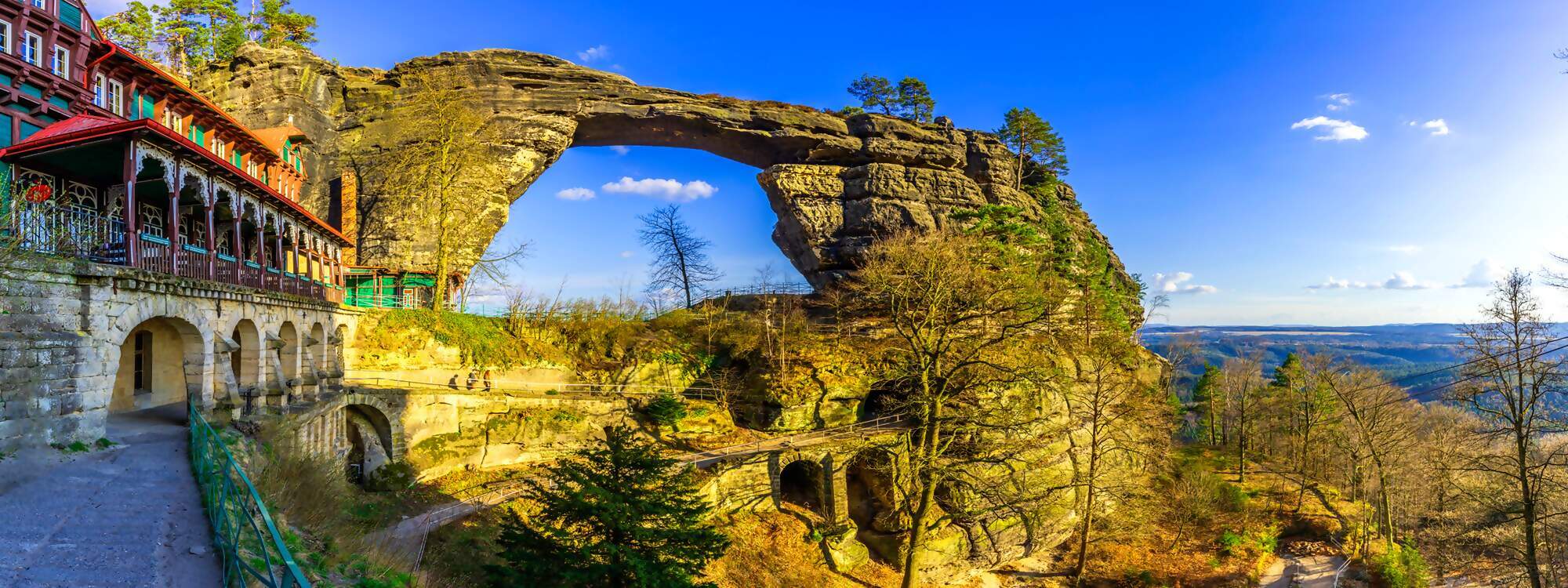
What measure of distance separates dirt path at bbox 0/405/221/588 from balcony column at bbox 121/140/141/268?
11.8 ft

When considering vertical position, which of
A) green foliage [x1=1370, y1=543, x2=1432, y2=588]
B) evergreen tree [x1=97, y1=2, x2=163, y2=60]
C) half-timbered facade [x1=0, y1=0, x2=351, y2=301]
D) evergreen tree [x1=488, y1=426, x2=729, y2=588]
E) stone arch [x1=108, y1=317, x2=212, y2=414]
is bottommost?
green foliage [x1=1370, y1=543, x2=1432, y2=588]

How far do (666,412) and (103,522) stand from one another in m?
17.0

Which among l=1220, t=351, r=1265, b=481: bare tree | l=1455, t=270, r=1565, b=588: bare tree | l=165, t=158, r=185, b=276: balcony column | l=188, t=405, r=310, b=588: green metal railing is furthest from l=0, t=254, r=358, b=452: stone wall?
l=1220, t=351, r=1265, b=481: bare tree

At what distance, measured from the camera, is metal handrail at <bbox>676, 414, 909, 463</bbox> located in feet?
68.9

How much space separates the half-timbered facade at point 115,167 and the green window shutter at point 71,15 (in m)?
0.03

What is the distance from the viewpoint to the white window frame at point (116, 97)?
16391 mm

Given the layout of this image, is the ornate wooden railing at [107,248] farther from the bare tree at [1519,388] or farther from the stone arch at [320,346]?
the bare tree at [1519,388]

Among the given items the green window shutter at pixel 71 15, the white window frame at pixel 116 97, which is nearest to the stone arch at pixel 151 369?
the white window frame at pixel 116 97

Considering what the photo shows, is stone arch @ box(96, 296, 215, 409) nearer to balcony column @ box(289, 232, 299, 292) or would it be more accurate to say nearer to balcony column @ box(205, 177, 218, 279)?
balcony column @ box(205, 177, 218, 279)

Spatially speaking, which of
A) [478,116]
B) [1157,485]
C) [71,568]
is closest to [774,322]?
[478,116]

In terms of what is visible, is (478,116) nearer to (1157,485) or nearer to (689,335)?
(689,335)

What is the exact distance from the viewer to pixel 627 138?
35.9 meters

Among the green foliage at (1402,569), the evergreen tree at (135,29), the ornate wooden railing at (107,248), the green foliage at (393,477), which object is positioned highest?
the evergreen tree at (135,29)

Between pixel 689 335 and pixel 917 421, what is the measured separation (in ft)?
35.6
